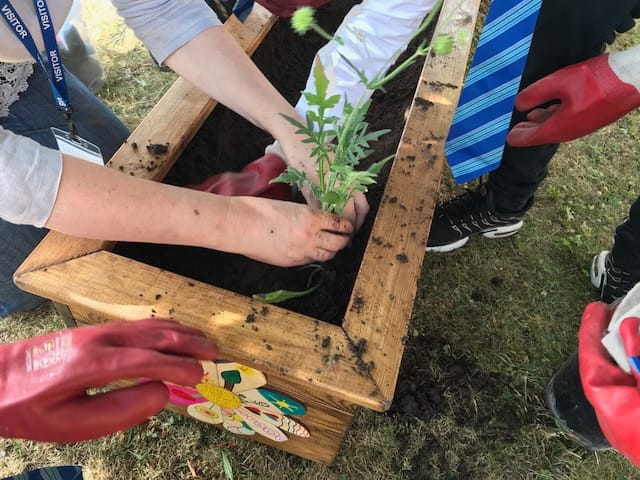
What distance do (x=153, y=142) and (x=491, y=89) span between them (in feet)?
2.80

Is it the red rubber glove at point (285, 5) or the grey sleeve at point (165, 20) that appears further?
the red rubber glove at point (285, 5)

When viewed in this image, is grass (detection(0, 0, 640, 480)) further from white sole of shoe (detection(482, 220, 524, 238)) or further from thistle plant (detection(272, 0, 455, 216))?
thistle plant (detection(272, 0, 455, 216))

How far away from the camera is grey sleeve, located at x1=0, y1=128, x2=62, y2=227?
73 cm

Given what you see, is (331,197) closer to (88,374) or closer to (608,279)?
(88,374)

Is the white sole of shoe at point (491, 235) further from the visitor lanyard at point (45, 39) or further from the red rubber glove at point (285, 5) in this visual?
the visitor lanyard at point (45, 39)

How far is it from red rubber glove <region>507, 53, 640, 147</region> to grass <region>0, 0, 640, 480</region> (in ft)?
2.15

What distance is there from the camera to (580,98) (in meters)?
1.10

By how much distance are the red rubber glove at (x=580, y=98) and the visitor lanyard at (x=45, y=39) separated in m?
1.04

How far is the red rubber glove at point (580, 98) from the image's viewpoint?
107 centimetres

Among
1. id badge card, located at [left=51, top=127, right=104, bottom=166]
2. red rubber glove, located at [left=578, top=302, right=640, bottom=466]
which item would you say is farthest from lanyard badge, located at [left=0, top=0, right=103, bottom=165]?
red rubber glove, located at [left=578, top=302, right=640, bottom=466]

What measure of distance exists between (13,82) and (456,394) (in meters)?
A: 1.48

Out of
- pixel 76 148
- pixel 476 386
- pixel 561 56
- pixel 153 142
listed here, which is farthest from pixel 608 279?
pixel 76 148

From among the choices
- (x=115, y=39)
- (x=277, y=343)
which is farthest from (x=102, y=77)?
(x=277, y=343)

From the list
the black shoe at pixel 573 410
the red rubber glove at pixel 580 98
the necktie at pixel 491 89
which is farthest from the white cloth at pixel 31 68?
the black shoe at pixel 573 410
